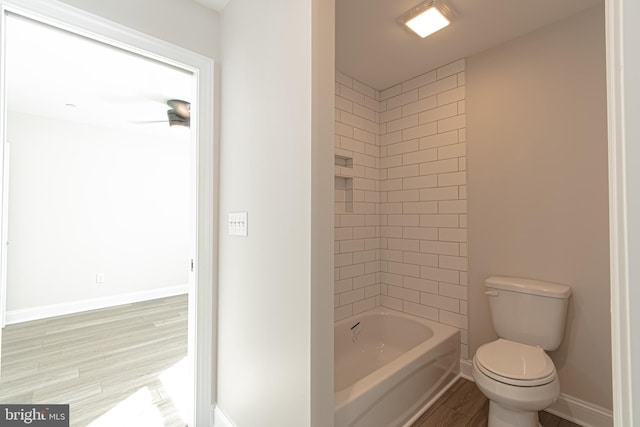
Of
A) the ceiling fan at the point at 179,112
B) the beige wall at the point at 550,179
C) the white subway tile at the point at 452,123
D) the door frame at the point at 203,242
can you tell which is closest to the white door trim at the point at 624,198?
the beige wall at the point at 550,179

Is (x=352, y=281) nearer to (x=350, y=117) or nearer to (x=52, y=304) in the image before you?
(x=350, y=117)

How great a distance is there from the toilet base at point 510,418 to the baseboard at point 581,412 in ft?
1.22

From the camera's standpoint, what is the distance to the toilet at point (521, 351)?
1334mm

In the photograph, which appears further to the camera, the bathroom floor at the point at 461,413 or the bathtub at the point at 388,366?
the bathroom floor at the point at 461,413

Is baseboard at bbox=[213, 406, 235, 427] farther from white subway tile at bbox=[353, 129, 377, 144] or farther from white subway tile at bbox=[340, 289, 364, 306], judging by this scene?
A: white subway tile at bbox=[353, 129, 377, 144]

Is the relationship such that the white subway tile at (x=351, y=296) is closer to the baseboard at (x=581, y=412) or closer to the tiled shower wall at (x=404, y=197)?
the tiled shower wall at (x=404, y=197)

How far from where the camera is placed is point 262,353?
128 cm

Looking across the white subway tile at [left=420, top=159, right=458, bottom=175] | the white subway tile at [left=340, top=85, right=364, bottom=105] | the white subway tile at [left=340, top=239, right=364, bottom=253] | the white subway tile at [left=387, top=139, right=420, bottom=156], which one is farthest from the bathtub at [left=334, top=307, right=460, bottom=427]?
the white subway tile at [left=340, top=85, right=364, bottom=105]

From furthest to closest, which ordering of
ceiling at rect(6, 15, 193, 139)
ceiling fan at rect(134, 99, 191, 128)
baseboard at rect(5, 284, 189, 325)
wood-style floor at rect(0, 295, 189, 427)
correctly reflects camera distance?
baseboard at rect(5, 284, 189, 325), ceiling fan at rect(134, 99, 191, 128), ceiling at rect(6, 15, 193, 139), wood-style floor at rect(0, 295, 189, 427)

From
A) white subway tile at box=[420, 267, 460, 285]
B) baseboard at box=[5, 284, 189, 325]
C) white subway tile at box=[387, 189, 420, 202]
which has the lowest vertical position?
baseboard at box=[5, 284, 189, 325]

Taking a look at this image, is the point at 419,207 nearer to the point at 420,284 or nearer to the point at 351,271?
the point at 420,284

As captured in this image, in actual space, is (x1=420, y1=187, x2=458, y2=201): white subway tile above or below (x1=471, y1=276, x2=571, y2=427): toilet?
above

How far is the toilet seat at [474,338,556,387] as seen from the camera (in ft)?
4.42

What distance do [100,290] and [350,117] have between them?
415cm
